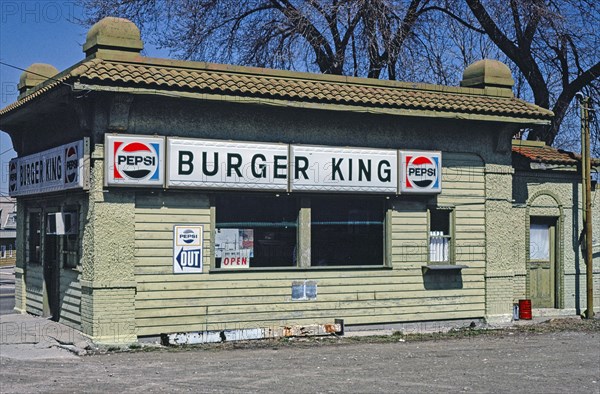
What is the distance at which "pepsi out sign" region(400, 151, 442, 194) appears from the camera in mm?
16391

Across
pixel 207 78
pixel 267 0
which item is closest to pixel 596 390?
pixel 207 78

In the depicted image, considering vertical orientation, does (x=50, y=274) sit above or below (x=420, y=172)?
below

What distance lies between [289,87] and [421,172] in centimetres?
312

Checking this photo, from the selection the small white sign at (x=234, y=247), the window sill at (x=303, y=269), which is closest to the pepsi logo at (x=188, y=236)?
the small white sign at (x=234, y=247)

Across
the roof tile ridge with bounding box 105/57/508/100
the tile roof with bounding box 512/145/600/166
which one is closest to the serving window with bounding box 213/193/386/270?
the roof tile ridge with bounding box 105/57/508/100

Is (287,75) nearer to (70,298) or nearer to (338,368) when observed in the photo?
(70,298)

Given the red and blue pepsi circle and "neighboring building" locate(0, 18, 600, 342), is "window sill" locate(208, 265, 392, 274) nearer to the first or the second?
"neighboring building" locate(0, 18, 600, 342)

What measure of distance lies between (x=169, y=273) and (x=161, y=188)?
144 centimetres

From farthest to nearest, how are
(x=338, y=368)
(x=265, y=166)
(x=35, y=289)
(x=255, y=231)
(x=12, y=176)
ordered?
(x=12, y=176)
(x=35, y=289)
(x=255, y=231)
(x=265, y=166)
(x=338, y=368)

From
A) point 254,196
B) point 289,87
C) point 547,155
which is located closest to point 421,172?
point 289,87

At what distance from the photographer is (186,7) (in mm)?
27406

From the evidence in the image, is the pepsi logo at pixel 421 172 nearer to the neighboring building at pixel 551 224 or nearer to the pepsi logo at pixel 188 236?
the neighboring building at pixel 551 224

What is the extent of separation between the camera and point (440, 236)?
56.0ft

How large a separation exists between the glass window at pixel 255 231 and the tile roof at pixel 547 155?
6.12 m
